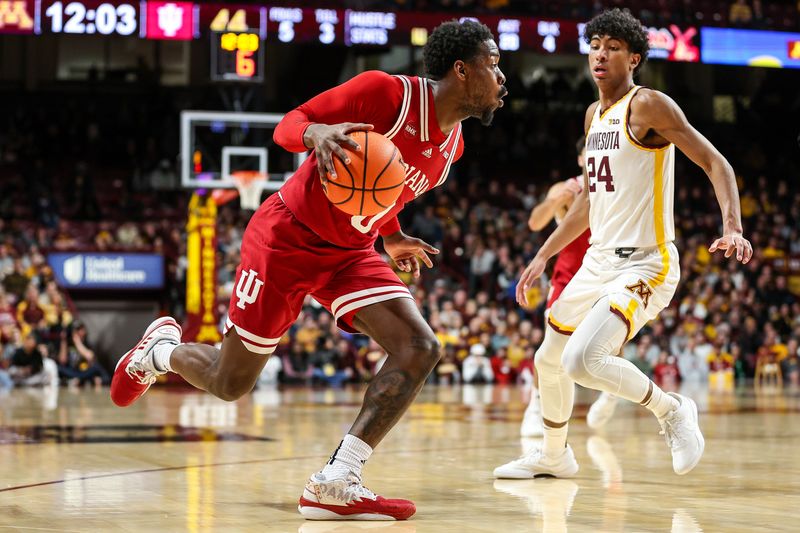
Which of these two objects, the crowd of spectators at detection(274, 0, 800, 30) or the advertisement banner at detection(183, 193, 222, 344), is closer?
the advertisement banner at detection(183, 193, 222, 344)

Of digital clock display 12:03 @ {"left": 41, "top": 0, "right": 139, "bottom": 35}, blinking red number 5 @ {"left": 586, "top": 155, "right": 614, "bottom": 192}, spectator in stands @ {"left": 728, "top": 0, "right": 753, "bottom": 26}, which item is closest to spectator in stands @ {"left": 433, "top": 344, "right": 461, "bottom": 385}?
digital clock display 12:03 @ {"left": 41, "top": 0, "right": 139, "bottom": 35}

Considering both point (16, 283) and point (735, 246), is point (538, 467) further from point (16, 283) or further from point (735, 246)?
point (16, 283)

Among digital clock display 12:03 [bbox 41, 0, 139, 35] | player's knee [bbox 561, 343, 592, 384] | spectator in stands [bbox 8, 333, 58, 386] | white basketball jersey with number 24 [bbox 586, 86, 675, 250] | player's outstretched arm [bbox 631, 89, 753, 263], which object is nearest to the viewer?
player's outstretched arm [bbox 631, 89, 753, 263]

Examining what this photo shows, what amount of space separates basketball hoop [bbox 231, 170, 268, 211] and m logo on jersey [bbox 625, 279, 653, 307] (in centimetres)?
1082

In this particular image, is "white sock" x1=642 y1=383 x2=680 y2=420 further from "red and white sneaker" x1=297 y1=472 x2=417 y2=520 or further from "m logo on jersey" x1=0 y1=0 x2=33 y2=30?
"m logo on jersey" x1=0 y1=0 x2=33 y2=30

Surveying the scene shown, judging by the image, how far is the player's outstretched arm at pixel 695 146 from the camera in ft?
16.0

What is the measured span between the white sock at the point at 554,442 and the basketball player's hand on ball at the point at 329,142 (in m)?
2.10

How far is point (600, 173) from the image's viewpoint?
5.40 meters

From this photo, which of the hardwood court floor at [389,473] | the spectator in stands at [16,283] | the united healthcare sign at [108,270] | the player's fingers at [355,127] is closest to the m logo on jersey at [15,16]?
the spectator in stands at [16,283]

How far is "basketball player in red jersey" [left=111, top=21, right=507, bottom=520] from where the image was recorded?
4465mm

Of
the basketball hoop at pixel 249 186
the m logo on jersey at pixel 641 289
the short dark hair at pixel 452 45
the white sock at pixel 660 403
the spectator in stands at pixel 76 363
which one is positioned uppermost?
the short dark hair at pixel 452 45

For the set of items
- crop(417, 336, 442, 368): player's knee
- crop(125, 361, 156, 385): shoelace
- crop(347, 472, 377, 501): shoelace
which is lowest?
crop(347, 472, 377, 501): shoelace

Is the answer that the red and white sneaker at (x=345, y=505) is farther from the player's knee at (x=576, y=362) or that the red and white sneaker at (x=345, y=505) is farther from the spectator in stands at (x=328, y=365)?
the spectator in stands at (x=328, y=365)

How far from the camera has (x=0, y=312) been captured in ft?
50.9
